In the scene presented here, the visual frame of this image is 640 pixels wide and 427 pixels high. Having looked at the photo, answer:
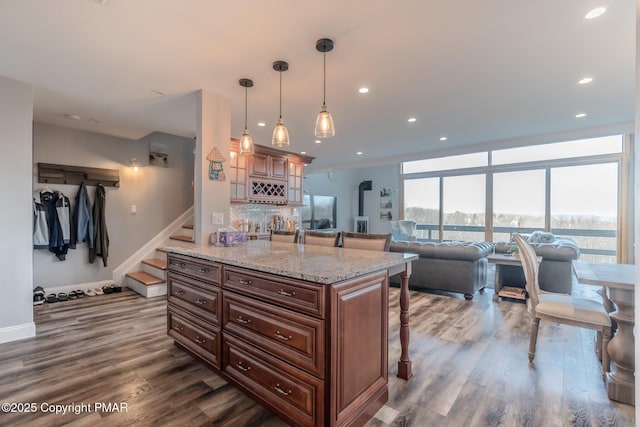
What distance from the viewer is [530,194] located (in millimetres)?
6715

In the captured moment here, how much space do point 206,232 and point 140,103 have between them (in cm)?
185

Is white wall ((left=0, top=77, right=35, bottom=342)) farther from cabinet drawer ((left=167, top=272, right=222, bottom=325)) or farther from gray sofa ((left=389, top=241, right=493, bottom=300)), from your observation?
gray sofa ((left=389, top=241, right=493, bottom=300))

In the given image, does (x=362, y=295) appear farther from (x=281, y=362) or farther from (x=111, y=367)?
(x=111, y=367)

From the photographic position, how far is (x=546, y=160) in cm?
649

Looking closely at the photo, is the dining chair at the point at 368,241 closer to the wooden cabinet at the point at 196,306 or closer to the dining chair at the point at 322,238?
the dining chair at the point at 322,238

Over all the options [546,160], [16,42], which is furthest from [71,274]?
[546,160]

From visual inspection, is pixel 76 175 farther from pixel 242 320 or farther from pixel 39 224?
pixel 242 320

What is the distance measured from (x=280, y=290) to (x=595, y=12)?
2755mm

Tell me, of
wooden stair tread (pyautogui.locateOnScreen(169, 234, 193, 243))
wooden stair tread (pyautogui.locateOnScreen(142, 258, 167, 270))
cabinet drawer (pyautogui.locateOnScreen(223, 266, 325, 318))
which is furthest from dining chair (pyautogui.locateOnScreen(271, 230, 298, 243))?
wooden stair tread (pyautogui.locateOnScreen(142, 258, 167, 270))

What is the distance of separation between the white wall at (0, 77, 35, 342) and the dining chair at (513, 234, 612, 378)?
15.6 feet

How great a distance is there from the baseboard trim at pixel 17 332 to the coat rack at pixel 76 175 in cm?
234

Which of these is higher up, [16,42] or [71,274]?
[16,42]

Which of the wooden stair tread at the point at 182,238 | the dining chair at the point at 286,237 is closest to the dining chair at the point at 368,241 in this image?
the dining chair at the point at 286,237

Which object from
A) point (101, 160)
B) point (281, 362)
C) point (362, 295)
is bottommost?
point (281, 362)
